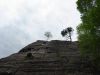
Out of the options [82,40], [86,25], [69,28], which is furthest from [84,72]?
[69,28]

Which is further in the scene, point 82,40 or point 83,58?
point 83,58

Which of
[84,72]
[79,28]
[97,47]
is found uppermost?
[79,28]

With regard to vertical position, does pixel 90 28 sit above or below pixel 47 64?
above

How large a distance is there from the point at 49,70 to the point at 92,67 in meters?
7.48

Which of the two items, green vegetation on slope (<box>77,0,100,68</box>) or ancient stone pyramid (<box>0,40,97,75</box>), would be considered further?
ancient stone pyramid (<box>0,40,97,75</box>)

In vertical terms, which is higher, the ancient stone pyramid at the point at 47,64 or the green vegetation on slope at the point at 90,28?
the green vegetation on slope at the point at 90,28

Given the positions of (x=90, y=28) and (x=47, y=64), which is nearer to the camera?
(x=90, y=28)

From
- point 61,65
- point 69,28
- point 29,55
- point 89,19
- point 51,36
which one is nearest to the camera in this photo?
point 89,19

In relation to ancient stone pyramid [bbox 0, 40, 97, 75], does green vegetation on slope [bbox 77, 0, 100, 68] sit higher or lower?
higher

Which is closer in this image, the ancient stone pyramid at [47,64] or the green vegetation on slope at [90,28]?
the green vegetation on slope at [90,28]

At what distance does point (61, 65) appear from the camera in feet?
172

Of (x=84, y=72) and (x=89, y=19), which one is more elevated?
(x=89, y=19)

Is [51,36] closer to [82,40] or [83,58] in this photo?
[83,58]

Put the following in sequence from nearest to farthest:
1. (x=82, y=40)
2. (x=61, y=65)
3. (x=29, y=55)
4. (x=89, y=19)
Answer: (x=89, y=19) < (x=82, y=40) < (x=61, y=65) < (x=29, y=55)
